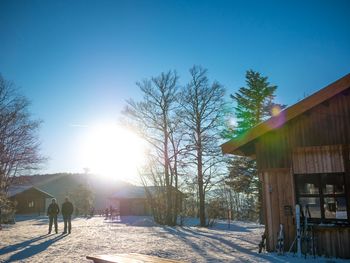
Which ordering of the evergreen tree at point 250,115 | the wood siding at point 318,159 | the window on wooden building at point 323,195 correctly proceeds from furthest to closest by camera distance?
1. the evergreen tree at point 250,115
2. the wood siding at point 318,159
3. the window on wooden building at point 323,195

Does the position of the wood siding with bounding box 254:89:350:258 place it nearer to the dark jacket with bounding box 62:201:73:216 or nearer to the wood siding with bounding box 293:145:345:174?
the wood siding with bounding box 293:145:345:174

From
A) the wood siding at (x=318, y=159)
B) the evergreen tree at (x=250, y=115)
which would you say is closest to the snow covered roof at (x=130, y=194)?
the evergreen tree at (x=250, y=115)

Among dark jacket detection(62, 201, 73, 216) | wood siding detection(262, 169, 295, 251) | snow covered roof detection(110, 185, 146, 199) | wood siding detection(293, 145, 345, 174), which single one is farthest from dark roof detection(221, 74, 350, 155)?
snow covered roof detection(110, 185, 146, 199)

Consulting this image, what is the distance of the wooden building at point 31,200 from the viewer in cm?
6650

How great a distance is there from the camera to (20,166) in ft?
95.7

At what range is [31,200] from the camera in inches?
2657

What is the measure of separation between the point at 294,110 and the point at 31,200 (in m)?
65.7

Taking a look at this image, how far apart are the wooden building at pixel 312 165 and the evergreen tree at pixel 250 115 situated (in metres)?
21.0

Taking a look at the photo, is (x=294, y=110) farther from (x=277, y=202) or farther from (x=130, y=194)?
(x=130, y=194)

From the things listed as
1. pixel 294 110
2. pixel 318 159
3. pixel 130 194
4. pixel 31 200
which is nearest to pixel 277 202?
pixel 318 159

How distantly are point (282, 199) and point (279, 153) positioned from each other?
4.70 feet

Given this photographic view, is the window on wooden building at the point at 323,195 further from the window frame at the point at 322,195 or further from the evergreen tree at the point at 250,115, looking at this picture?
the evergreen tree at the point at 250,115

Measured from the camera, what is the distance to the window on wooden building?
34.4 ft

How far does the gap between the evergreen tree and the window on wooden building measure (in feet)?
69.6
